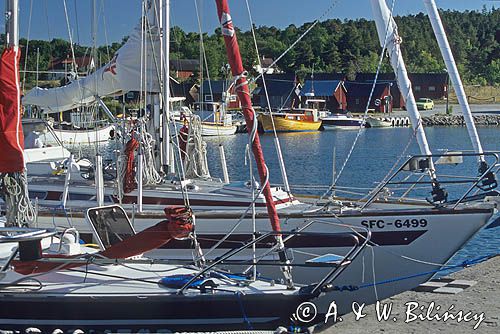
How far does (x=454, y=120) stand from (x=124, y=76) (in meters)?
90.3

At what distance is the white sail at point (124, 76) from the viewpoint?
61.2 feet

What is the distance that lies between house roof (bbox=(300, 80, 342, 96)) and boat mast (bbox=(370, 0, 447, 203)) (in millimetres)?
94477

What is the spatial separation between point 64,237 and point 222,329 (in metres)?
3.00

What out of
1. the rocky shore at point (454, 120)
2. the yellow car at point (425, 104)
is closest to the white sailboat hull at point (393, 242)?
the rocky shore at point (454, 120)

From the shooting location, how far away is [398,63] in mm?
16234

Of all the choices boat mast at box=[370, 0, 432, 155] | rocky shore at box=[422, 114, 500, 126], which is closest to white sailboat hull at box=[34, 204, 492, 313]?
boat mast at box=[370, 0, 432, 155]

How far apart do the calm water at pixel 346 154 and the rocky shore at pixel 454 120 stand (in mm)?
5863

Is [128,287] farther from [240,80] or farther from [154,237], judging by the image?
[240,80]

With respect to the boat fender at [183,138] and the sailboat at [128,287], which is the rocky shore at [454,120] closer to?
the boat fender at [183,138]

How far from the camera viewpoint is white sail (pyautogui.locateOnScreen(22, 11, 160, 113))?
61.2 ft

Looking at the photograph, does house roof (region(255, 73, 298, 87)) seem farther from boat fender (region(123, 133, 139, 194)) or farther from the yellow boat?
boat fender (region(123, 133, 139, 194))

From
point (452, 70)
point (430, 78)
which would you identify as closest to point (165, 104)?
point (452, 70)

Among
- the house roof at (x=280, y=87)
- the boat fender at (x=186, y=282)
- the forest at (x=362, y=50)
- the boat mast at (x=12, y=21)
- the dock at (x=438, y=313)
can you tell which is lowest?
the dock at (x=438, y=313)

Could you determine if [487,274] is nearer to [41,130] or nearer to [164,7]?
[164,7]
